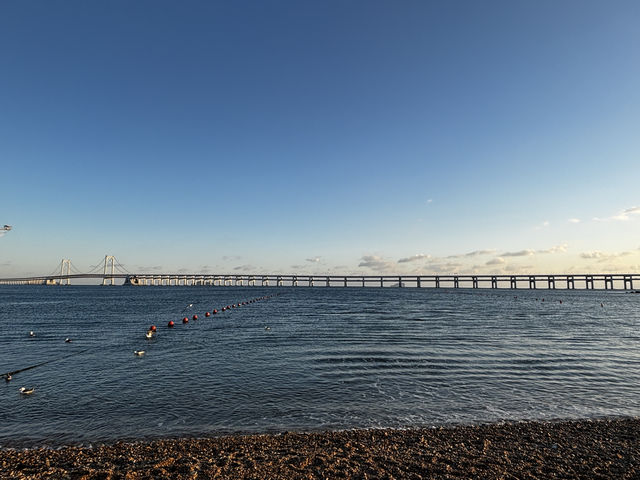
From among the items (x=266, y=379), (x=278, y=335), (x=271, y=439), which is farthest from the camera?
(x=278, y=335)

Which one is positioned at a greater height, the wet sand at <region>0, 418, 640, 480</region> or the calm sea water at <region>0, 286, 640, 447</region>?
the wet sand at <region>0, 418, 640, 480</region>

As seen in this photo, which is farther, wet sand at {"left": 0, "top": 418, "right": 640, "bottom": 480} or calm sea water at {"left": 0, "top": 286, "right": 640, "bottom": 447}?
calm sea water at {"left": 0, "top": 286, "right": 640, "bottom": 447}

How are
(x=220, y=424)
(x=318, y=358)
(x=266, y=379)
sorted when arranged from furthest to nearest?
(x=318, y=358)
(x=266, y=379)
(x=220, y=424)

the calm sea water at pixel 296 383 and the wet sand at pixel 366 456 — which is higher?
the wet sand at pixel 366 456

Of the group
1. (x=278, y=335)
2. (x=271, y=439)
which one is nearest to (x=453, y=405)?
(x=271, y=439)

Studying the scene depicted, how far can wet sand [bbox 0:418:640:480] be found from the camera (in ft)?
26.3

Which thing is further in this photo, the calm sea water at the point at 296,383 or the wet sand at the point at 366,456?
the calm sea water at the point at 296,383

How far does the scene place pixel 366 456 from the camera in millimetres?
8867

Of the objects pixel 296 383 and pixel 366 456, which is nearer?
pixel 366 456

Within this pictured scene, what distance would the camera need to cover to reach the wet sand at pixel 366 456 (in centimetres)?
802

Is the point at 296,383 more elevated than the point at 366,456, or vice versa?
the point at 366,456

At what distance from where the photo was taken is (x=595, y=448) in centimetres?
939

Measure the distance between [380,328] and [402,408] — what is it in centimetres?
2231

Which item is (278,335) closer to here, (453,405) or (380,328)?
(380,328)
